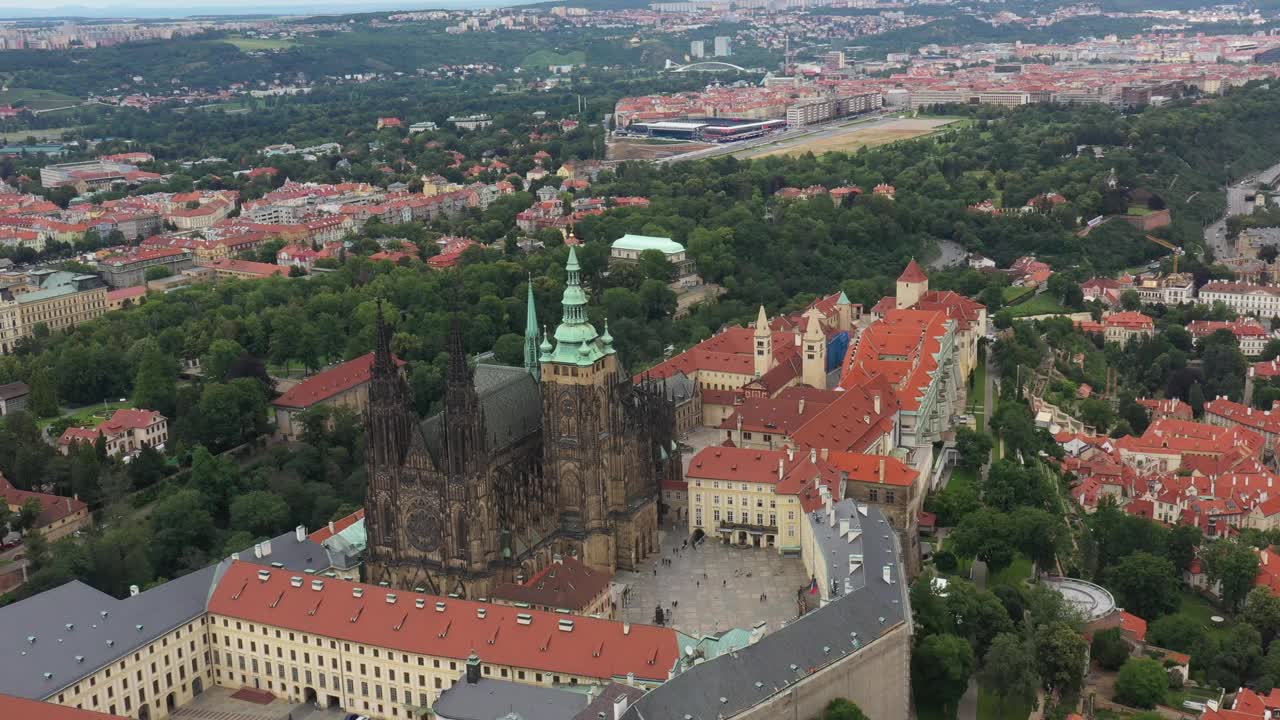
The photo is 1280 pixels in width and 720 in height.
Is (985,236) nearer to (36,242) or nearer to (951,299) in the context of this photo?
(951,299)

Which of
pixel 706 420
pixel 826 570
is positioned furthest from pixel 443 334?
pixel 826 570

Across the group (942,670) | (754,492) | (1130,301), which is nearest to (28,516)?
(754,492)

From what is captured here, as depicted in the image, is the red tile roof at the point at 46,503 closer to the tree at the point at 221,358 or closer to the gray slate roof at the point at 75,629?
the tree at the point at 221,358

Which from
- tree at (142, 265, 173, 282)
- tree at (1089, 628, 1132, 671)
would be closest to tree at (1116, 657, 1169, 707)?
tree at (1089, 628, 1132, 671)

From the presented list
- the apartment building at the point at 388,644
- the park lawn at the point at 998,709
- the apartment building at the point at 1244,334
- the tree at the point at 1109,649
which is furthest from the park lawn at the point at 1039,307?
the apartment building at the point at 388,644

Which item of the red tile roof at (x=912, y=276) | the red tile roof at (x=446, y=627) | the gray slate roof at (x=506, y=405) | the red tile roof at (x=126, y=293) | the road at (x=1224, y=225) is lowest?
the road at (x=1224, y=225)

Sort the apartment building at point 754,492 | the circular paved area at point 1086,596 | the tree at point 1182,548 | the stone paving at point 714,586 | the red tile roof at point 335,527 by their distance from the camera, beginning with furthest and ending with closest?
the tree at point 1182,548 → the apartment building at point 754,492 → the red tile roof at point 335,527 → the circular paved area at point 1086,596 → the stone paving at point 714,586

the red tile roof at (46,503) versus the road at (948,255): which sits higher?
the red tile roof at (46,503)
